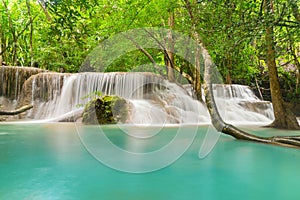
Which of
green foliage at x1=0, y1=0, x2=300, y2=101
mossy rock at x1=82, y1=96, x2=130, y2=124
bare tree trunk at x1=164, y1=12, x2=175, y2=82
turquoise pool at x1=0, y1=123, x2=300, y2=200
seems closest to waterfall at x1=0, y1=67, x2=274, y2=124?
bare tree trunk at x1=164, y1=12, x2=175, y2=82

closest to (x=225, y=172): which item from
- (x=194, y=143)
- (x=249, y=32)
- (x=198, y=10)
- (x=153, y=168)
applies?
(x=153, y=168)

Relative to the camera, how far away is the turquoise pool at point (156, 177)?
6.98 ft

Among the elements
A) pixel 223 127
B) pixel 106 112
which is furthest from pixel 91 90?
pixel 223 127

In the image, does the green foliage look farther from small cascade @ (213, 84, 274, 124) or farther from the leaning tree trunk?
small cascade @ (213, 84, 274, 124)

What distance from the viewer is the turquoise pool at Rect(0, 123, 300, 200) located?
2.13m

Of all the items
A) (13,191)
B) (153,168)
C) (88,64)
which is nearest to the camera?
(13,191)

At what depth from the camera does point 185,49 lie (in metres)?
9.41

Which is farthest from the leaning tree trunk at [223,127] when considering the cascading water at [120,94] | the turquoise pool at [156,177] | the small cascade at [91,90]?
the small cascade at [91,90]

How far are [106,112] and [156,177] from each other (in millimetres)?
5552

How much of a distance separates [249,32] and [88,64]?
7954 mm

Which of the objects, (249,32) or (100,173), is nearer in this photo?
(100,173)

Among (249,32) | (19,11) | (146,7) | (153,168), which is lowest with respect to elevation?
(153,168)

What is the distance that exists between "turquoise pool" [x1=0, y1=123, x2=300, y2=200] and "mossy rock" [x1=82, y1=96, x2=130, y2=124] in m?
3.87

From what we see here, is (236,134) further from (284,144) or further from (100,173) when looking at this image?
(100,173)
